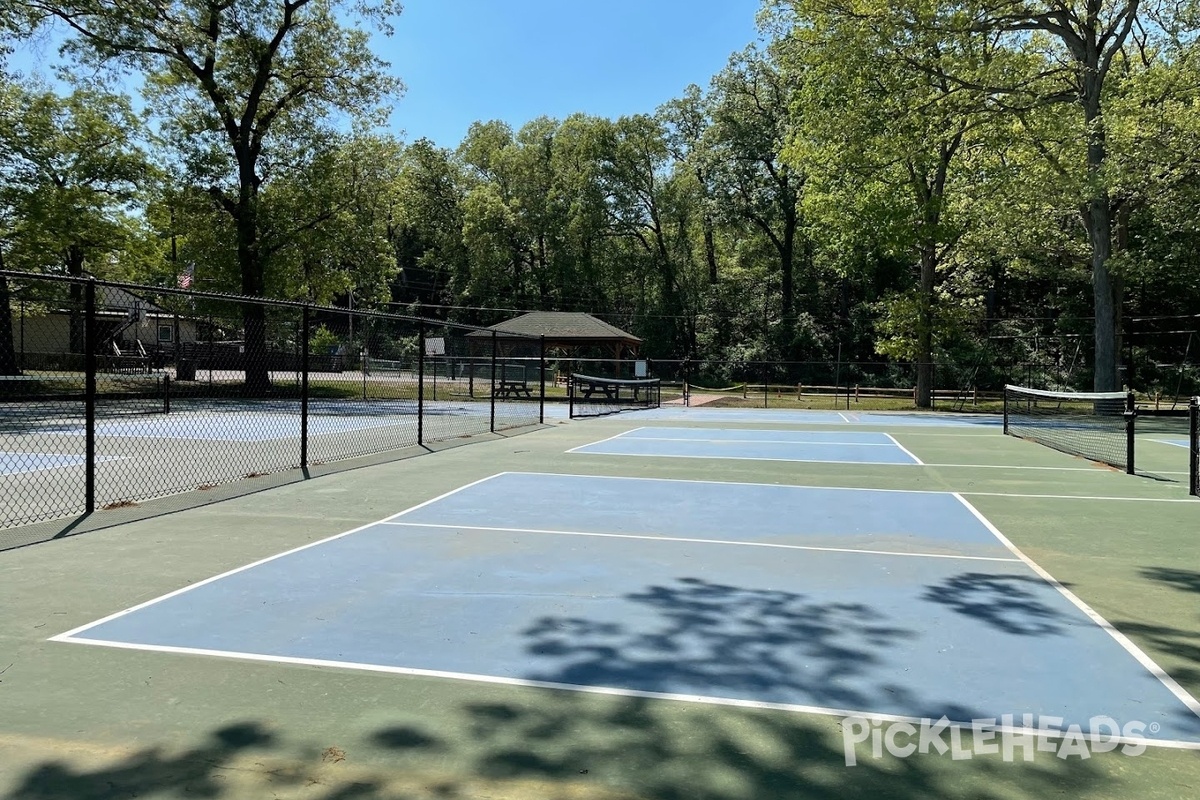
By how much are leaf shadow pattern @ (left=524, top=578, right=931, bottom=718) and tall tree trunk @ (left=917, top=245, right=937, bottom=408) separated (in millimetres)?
28122

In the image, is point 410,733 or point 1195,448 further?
point 1195,448

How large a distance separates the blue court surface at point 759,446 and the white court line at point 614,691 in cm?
961

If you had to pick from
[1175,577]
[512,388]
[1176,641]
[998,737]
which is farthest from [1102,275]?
[998,737]

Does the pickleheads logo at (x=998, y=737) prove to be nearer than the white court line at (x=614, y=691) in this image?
Yes

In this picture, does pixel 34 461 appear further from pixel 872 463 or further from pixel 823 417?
pixel 823 417

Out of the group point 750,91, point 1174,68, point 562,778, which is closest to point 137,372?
point 562,778

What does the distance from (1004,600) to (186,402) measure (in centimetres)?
2589

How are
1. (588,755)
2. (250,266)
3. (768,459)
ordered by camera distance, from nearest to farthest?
(588,755)
(768,459)
(250,266)

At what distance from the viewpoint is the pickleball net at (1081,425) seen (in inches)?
508

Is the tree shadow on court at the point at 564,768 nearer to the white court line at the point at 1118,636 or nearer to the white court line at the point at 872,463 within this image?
the white court line at the point at 1118,636

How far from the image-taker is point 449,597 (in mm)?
5094

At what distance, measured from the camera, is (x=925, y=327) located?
3022 cm

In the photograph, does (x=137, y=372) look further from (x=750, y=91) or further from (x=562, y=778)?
(x=750, y=91)

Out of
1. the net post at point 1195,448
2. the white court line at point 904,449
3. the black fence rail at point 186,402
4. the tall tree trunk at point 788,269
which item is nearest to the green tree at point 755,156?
the tall tree trunk at point 788,269
